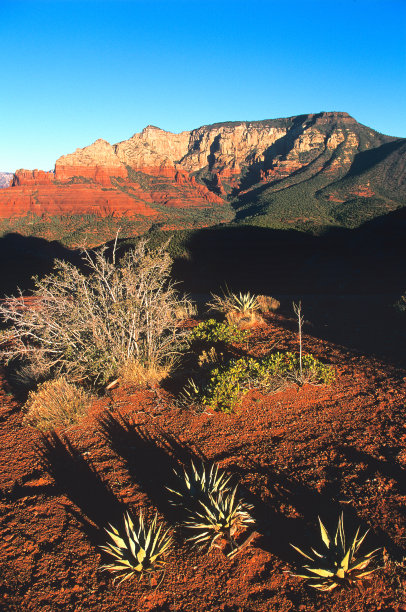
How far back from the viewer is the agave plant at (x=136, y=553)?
2301 millimetres

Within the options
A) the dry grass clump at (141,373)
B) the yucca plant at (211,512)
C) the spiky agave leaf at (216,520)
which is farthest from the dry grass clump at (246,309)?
the spiky agave leaf at (216,520)

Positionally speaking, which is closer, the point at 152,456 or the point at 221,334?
the point at 152,456

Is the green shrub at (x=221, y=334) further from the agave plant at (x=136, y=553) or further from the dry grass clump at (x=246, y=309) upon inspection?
the agave plant at (x=136, y=553)

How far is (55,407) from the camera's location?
4.34 metres

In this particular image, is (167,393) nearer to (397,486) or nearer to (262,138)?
(397,486)

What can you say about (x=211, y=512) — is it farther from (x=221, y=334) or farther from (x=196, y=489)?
(x=221, y=334)

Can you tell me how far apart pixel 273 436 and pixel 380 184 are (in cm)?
6909

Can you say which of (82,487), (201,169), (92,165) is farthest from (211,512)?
(201,169)

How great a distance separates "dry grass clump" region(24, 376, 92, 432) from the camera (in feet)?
14.1

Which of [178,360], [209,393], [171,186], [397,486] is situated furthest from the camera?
[171,186]

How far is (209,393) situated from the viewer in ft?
14.0

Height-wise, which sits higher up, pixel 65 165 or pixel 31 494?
pixel 65 165

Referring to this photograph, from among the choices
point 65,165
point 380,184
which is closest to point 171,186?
point 65,165

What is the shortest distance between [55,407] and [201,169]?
446 feet
